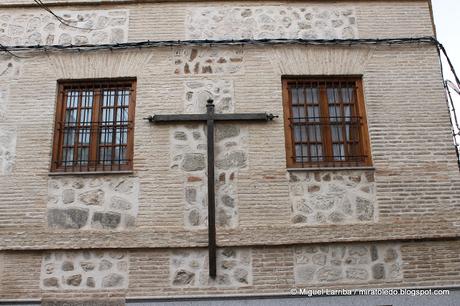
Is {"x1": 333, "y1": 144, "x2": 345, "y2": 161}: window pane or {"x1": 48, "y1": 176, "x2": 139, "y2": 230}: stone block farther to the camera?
{"x1": 333, "y1": 144, "x2": 345, "y2": 161}: window pane

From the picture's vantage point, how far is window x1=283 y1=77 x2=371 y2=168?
6664 millimetres

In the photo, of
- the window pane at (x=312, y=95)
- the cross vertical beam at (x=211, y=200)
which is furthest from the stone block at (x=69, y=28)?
the window pane at (x=312, y=95)

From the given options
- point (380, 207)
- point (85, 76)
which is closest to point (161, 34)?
point (85, 76)

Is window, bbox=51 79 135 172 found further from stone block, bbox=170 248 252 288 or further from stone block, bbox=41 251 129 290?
stone block, bbox=170 248 252 288

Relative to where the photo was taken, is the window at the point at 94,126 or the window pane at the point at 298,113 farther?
the window pane at the point at 298,113

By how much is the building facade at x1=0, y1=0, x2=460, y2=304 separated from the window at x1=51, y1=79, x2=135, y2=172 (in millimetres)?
19

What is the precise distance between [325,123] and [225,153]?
1.42 meters

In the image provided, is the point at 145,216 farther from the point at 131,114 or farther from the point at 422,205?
the point at 422,205

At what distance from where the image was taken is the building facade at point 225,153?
6.16 m

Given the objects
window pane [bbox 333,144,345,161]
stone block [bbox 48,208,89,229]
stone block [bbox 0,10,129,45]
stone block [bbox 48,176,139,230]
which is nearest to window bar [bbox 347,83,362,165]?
window pane [bbox 333,144,345,161]

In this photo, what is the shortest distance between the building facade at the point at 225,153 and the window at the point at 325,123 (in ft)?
0.06

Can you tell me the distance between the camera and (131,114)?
6.83 metres

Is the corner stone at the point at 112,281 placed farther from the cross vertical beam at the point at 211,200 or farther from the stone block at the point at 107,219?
the cross vertical beam at the point at 211,200

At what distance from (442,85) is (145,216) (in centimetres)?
440
